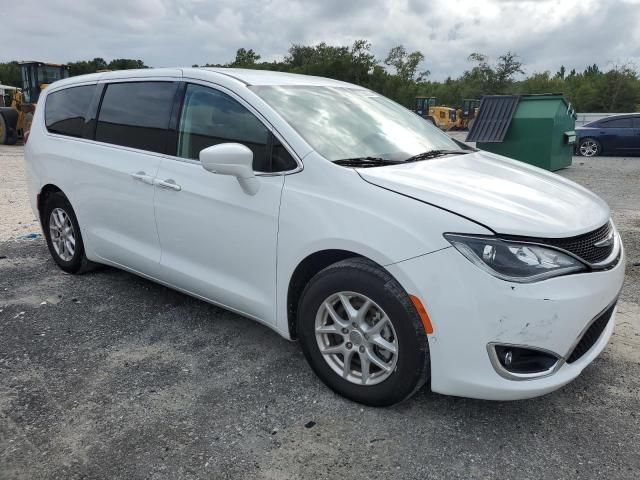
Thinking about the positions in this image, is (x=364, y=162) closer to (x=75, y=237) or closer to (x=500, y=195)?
(x=500, y=195)

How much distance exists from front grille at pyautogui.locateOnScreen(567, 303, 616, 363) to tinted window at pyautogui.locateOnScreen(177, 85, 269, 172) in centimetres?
181

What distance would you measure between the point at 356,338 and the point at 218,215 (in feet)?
3.64

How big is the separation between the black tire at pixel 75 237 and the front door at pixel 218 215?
132 centimetres

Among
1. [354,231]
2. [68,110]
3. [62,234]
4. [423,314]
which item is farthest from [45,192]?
[423,314]

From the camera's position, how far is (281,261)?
296cm

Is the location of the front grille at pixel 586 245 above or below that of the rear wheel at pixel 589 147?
above

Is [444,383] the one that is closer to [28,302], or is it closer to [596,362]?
[596,362]

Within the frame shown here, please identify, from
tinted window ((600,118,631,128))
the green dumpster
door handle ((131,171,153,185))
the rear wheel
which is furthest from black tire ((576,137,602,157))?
door handle ((131,171,153,185))

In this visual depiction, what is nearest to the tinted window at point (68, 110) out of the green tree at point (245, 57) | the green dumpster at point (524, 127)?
the green dumpster at point (524, 127)

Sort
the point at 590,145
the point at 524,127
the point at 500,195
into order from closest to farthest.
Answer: the point at 500,195 → the point at 524,127 → the point at 590,145

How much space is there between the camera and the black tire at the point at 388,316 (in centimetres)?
252

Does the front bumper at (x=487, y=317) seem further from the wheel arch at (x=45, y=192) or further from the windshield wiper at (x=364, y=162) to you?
the wheel arch at (x=45, y=192)

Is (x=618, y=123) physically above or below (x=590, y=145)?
above

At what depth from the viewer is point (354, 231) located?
2.62m
